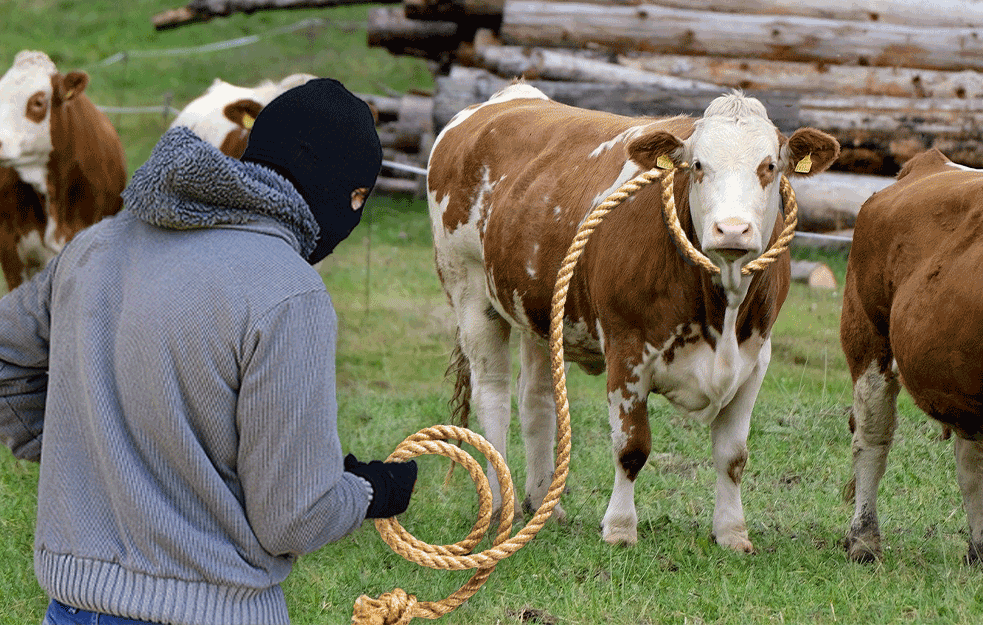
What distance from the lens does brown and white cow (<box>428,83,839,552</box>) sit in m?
4.41

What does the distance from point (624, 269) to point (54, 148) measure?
553 centimetres

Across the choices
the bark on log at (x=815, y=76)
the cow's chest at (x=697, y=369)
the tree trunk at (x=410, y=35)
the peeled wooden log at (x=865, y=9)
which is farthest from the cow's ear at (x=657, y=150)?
the tree trunk at (x=410, y=35)

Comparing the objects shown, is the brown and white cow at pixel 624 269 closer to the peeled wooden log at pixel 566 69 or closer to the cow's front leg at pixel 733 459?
the cow's front leg at pixel 733 459

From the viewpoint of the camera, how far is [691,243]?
4.52 m

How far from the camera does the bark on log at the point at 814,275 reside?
9.77 m

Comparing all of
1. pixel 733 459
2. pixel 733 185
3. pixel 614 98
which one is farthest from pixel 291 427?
pixel 614 98

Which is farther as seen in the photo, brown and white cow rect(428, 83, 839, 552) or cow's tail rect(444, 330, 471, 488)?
cow's tail rect(444, 330, 471, 488)

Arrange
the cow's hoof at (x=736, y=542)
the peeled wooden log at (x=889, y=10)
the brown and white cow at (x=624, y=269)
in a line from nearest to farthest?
1. the brown and white cow at (x=624, y=269)
2. the cow's hoof at (x=736, y=542)
3. the peeled wooden log at (x=889, y=10)

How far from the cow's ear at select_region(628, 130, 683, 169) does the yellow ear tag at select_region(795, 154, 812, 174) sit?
0.45 metres

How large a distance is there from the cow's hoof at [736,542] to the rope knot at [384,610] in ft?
8.51

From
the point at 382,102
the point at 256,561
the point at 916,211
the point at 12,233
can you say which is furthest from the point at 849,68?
the point at 256,561

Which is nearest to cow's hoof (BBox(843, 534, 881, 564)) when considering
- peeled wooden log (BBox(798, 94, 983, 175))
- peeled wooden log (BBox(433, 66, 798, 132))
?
peeled wooden log (BBox(433, 66, 798, 132))

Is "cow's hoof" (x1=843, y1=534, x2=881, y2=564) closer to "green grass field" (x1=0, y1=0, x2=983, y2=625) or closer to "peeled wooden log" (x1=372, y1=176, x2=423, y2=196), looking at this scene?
"green grass field" (x1=0, y1=0, x2=983, y2=625)

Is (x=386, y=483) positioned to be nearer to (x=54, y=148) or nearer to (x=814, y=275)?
(x=54, y=148)
